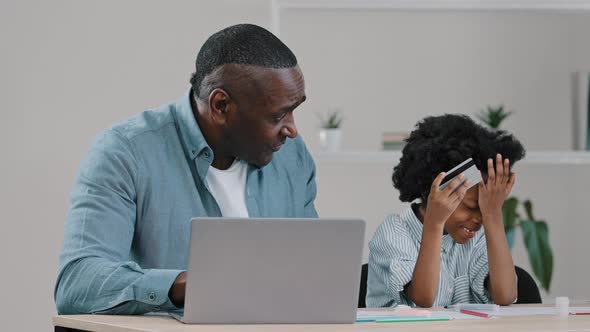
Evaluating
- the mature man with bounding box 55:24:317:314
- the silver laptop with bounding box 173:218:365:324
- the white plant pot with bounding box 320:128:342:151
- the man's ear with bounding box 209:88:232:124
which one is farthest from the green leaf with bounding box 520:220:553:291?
the silver laptop with bounding box 173:218:365:324

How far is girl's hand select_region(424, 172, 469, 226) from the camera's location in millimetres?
2189

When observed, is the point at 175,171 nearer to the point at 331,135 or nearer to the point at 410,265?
the point at 410,265

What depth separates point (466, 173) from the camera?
87.0 inches

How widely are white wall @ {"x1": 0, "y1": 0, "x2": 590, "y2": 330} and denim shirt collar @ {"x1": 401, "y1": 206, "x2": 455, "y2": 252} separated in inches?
51.2

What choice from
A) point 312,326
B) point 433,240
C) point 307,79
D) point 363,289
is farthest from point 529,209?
point 312,326

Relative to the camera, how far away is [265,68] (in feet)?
6.15

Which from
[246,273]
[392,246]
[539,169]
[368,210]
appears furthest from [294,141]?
[539,169]

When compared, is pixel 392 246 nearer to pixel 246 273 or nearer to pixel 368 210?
pixel 246 273

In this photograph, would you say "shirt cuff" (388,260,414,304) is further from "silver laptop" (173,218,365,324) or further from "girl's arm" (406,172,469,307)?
"silver laptop" (173,218,365,324)

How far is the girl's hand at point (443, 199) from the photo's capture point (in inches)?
86.2

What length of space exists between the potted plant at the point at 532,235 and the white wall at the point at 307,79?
0.95 ft

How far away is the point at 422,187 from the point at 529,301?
0.41m

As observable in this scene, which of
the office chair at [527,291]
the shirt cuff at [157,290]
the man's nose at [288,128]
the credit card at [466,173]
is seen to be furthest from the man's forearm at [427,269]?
the shirt cuff at [157,290]

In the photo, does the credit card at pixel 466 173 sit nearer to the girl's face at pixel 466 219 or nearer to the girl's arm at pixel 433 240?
the girl's arm at pixel 433 240
